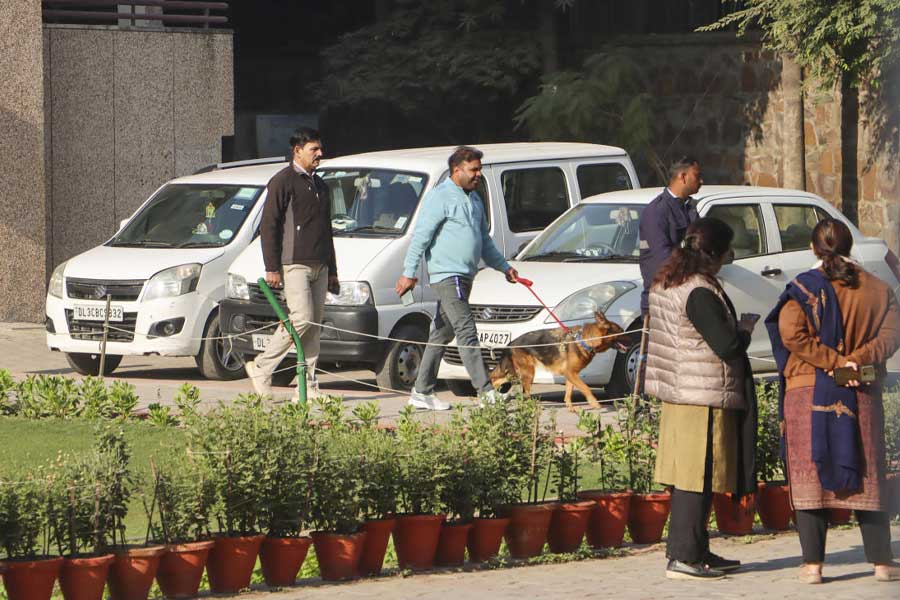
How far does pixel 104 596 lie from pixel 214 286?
24.8ft

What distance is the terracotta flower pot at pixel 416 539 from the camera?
7801mm

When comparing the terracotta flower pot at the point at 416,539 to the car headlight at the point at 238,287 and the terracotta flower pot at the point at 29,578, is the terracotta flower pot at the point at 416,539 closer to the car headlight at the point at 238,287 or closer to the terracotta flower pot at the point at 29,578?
the terracotta flower pot at the point at 29,578

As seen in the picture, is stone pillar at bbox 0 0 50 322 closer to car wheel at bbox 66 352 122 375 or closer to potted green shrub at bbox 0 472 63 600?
car wheel at bbox 66 352 122 375

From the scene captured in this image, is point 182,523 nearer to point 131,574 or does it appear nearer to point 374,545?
point 131,574

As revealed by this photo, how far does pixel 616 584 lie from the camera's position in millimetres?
7609

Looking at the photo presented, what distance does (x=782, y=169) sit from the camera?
24031 millimetres

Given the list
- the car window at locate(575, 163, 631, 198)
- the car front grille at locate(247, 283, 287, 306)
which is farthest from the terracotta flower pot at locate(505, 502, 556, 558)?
the car window at locate(575, 163, 631, 198)

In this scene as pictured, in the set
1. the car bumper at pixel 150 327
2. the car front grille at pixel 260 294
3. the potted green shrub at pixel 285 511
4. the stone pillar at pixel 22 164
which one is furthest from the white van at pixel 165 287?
the potted green shrub at pixel 285 511

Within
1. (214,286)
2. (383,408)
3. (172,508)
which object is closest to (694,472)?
(172,508)

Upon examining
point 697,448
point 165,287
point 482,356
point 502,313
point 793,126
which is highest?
point 793,126

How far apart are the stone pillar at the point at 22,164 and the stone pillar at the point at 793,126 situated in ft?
31.1

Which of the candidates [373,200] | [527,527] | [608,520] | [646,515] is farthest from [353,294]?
[527,527]

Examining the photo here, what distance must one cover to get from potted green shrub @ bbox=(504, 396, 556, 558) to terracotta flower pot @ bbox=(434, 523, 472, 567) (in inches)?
11.3

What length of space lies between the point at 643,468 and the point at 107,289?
297 inches
